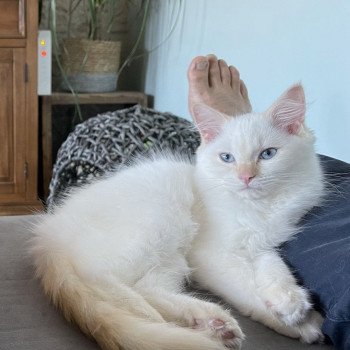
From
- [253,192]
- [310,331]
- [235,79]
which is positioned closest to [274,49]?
[235,79]

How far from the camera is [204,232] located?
1.18m

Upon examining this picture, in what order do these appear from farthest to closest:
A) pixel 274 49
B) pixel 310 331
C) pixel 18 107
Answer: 1. pixel 18 107
2. pixel 274 49
3. pixel 310 331

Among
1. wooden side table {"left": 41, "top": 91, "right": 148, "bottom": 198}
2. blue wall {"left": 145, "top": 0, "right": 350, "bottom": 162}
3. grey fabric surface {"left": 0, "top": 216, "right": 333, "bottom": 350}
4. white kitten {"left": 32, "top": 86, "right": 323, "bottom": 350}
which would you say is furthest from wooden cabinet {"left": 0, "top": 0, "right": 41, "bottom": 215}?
grey fabric surface {"left": 0, "top": 216, "right": 333, "bottom": 350}

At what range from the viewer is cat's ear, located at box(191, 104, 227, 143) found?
1.24 metres

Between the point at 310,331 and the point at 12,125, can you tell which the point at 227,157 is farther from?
the point at 12,125

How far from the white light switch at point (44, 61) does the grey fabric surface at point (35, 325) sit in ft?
4.83

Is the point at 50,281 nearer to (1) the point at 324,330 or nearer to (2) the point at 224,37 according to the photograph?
(1) the point at 324,330

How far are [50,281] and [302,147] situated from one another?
559mm

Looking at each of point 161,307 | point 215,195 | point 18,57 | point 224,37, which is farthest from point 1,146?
point 161,307

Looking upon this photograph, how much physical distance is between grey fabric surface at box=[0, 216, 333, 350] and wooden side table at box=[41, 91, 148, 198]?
1.51 metres

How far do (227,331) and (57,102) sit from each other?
1.92m

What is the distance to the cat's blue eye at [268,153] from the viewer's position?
1145 millimetres

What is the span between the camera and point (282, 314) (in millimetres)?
972

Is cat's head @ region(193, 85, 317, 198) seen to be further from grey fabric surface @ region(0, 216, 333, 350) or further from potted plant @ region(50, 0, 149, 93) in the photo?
potted plant @ region(50, 0, 149, 93)
